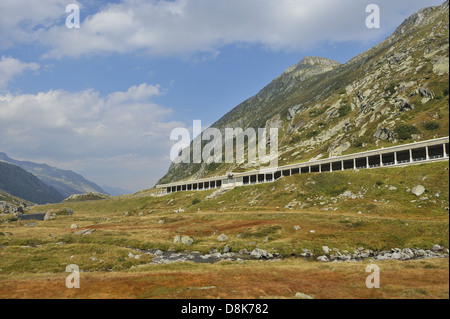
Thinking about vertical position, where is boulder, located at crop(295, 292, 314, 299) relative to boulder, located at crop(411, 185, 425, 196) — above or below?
below

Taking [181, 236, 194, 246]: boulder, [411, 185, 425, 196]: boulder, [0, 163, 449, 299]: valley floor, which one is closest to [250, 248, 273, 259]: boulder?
[0, 163, 449, 299]: valley floor

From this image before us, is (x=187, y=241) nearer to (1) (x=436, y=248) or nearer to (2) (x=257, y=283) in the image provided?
(2) (x=257, y=283)

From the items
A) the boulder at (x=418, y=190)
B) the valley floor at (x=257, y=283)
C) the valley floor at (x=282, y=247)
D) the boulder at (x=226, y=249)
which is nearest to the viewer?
the valley floor at (x=257, y=283)

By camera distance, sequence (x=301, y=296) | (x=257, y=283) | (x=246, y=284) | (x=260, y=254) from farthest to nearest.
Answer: (x=260, y=254), (x=257, y=283), (x=246, y=284), (x=301, y=296)

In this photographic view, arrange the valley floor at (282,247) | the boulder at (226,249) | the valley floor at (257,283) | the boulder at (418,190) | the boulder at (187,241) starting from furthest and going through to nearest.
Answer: the boulder at (418,190), the boulder at (187,241), the boulder at (226,249), the valley floor at (282,247), the valley floor at (257,283)

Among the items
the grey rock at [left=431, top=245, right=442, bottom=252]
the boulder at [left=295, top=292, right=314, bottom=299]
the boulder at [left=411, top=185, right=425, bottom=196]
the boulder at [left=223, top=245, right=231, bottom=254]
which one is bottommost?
the boulder at [left=223, top=245, right=231, bottom=254]

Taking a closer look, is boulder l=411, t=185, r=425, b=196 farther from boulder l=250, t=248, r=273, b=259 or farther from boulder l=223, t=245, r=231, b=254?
boulder l=223, t=245, r=231, b=254

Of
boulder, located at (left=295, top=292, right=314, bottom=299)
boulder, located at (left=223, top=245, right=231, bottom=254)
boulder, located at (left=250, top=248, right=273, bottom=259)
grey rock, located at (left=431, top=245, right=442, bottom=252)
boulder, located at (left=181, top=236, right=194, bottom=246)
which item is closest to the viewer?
boulder, located at (left=295, top=292, right=314, bottom=299)

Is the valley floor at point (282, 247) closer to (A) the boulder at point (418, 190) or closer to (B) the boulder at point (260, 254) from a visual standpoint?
(A) the boulder at point (418, 190)

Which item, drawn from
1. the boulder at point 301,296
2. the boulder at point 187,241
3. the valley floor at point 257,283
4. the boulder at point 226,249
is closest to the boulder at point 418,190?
the valley floor at point 257,283

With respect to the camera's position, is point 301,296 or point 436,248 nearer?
point 301,296

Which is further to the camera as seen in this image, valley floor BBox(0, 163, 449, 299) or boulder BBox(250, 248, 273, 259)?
boulder BBox(250, 248, 273, 259)

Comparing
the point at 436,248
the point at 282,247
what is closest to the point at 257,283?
the point at 282,247
